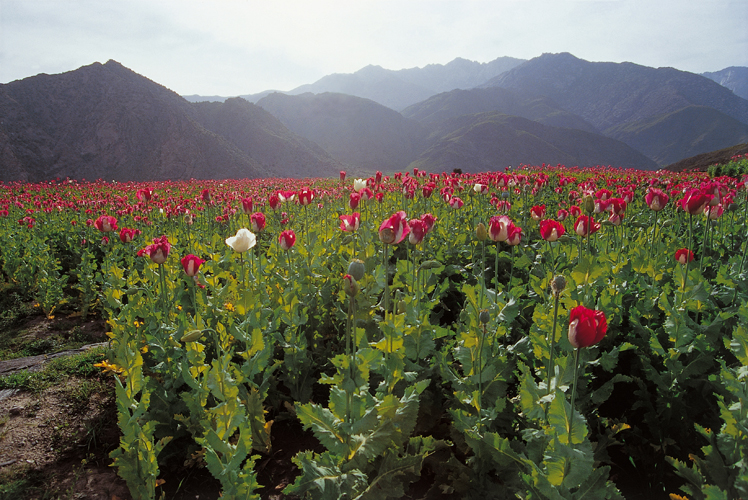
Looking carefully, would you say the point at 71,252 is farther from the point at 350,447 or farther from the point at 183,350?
the point at 350,447

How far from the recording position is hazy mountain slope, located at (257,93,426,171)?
339 feet

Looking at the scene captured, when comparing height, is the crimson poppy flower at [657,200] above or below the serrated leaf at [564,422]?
above

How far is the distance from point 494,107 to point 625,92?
2603 inches

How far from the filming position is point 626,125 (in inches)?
5812

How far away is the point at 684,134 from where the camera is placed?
126812 millimetres

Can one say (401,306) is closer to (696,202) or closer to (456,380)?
(456,380)

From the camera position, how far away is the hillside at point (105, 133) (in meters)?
45.9

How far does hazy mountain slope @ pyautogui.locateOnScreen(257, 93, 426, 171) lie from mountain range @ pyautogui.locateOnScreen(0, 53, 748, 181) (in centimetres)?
37

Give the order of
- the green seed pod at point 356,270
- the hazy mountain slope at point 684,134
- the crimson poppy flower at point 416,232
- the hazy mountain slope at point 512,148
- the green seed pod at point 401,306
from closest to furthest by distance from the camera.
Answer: the green seed pod at point 356,270
the green seed pod at point 401,306
the crimson poppy flower at point 416,232
the hazy mountain slope at point 512,148
the hazy mountain slope at point 684,134

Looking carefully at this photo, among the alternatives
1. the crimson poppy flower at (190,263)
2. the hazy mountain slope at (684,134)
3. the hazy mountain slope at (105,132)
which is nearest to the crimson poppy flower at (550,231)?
the crimson poppy flower at (190,263)

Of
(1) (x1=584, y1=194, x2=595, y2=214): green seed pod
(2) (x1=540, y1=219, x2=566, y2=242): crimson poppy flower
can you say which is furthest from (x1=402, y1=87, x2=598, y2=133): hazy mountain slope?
(1) (x1=584, y1=194, x2=595, y2=214): green seed pod

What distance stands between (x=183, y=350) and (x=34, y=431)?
114 centimetres

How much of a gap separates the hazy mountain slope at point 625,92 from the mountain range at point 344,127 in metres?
0.63

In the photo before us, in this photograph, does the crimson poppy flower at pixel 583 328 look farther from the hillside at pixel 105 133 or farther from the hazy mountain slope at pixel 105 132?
the hazy mountain slope at pixel 105 132
